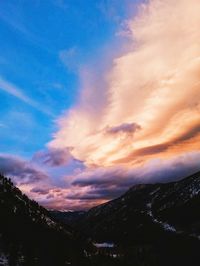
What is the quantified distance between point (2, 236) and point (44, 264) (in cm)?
2449

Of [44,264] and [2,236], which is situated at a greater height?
[2,236]

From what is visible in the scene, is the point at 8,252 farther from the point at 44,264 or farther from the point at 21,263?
the point at 44,264

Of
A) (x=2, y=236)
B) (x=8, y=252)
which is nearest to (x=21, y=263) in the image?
(x=8, y=252)

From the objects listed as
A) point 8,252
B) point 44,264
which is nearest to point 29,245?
point 44,264

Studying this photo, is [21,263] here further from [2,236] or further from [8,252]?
[2,236]

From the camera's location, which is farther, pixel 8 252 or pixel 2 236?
pixel 2 236

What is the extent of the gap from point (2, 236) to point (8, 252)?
18.0m

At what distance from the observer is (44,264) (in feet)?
622

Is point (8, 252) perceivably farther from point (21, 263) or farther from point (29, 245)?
point (29, 245)

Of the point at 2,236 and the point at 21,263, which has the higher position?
the point at 2,236

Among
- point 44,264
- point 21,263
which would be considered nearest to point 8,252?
point 21,263

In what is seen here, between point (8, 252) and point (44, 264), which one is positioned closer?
point (8, 252)

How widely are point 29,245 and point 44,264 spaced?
12.8 metres

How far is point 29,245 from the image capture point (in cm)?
19575
